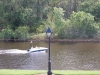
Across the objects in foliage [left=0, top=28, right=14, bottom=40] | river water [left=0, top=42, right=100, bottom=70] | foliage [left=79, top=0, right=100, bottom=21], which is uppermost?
foliage [left=79, top=0, right=100, bottom=21]

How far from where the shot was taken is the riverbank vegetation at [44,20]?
60062mm

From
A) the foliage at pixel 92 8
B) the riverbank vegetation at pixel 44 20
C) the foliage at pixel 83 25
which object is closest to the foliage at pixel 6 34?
the riverbank vegetation at pixel 44 20

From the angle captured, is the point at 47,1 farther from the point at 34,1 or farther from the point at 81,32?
the point at 81,32

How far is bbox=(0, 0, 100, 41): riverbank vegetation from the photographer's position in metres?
60.1

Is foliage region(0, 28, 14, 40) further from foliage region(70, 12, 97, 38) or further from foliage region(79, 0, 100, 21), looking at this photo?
foliage region(79, 0, 100, 21)

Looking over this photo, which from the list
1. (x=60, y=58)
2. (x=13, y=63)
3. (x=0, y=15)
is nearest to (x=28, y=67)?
(x=13, y=63)

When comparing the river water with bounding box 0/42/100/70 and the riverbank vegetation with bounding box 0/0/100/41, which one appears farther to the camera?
the riverbank vegetation with bounding box 0/0/100/41

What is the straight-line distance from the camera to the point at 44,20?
224ft

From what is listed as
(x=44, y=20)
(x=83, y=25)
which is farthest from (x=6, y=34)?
(x=83, y=25)

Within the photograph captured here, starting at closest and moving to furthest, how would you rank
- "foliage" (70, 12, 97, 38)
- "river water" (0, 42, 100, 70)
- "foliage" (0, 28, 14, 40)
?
"river water" (0, 42, 100, 70) → "foliage" (70, 12, 97, 38) → "foliage" (0, 28, 14, 40)

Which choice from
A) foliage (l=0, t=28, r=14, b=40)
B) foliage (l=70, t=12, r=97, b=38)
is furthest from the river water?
foliage (l=0, t=28, r=14, b=40)

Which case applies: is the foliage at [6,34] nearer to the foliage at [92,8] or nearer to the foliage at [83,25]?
the foliage at [83,25]

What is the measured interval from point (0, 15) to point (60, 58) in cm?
3619

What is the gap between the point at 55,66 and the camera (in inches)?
1247
